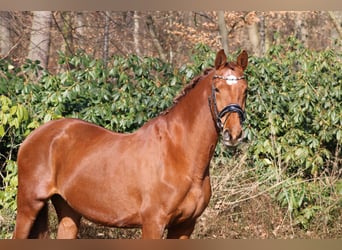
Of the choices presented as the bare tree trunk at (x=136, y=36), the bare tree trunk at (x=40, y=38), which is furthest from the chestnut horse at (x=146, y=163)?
the bare tree trunk at (x=136, y=36)

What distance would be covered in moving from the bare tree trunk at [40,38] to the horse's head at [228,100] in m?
6.98

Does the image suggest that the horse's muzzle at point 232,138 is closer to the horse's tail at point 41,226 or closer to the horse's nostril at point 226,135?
the horse's nostril at point 226,135

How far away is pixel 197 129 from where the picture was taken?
13.8 ft

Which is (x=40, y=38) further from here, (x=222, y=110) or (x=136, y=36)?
(x=222, y=110)

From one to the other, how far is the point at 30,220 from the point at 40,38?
255 inches

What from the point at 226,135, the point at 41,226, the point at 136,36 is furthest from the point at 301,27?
the point at 226,135

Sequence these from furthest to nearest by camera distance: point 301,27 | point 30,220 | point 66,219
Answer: point 301,27 → point 66,219 → point 30,220

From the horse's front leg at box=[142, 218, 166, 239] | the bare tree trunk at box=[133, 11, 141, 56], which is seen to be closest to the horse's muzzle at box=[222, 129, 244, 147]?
the horse's front leg at box=[142, 218, 166, 239]

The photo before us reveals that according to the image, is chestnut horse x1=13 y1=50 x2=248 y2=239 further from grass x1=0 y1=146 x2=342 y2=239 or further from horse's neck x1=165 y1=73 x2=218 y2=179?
grass x1=0 y1=146 x2=342 y2=239

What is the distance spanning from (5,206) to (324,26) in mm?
15363

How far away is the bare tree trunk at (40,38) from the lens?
10.5 meters

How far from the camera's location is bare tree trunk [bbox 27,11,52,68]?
1049 cm
